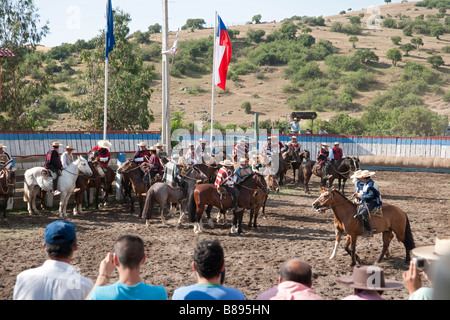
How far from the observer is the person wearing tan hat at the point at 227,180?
44.1ft

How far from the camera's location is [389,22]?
107m

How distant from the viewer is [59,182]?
14922 mm

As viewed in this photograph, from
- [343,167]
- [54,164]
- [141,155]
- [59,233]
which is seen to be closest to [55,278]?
[59,233]

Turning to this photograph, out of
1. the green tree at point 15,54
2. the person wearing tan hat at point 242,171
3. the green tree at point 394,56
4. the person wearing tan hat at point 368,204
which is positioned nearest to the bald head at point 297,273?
the person wearing tan hat at point 368,204

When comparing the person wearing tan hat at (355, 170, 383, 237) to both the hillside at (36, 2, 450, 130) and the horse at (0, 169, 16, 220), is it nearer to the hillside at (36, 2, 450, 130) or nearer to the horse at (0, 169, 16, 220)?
the horse at (0, 169, 16, 220)

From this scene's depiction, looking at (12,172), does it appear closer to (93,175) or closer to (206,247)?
(93,175)

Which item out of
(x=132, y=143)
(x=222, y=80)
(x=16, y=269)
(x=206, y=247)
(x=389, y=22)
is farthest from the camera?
(x=389, y=22)

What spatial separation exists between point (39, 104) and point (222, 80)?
43014mm

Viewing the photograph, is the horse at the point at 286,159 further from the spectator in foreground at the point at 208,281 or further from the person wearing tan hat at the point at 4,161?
the spectator in foreground at the point at 208,281

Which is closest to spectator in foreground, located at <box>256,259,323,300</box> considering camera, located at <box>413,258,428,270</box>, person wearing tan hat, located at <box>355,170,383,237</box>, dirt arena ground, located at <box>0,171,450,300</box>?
camera, located at <box>413,258,428,270</box>

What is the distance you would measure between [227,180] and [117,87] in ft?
67.4

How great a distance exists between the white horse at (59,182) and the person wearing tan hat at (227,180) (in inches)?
191

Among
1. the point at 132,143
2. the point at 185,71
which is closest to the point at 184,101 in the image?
the point at 185,71

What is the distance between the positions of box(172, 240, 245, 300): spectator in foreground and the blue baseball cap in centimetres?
110
